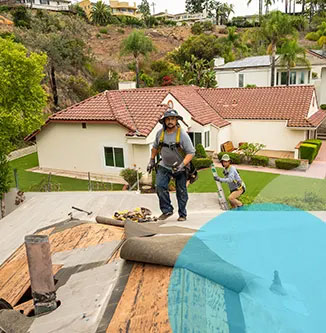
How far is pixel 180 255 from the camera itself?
276cm

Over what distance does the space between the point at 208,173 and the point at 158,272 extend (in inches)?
636

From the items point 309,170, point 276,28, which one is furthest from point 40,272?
point 276,28

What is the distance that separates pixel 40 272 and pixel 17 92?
10.0 metres

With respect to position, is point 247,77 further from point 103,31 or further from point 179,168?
point 103,31

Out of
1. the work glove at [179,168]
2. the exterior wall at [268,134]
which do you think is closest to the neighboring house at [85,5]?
the exterior wall at [268,134]

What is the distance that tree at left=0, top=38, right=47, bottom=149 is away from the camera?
10.9 m

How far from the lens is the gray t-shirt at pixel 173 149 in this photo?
576 centimetres

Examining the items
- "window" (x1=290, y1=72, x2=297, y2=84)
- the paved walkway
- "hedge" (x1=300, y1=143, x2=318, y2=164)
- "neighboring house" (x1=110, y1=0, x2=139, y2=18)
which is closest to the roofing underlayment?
the paved walkway

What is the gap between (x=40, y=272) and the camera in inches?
107

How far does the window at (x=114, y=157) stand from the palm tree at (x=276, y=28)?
66.8ft

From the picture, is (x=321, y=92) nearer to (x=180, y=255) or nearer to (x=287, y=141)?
(x=287, y=141)

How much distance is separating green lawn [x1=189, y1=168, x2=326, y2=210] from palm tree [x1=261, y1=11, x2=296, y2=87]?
17673mm

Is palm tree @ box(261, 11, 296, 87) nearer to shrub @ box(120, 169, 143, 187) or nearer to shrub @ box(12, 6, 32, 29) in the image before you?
shrub @ box(120, 169, 143, 187)

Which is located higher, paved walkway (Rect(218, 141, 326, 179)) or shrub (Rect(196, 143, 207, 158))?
shrub (Rect(196, 143, 207, 158))
